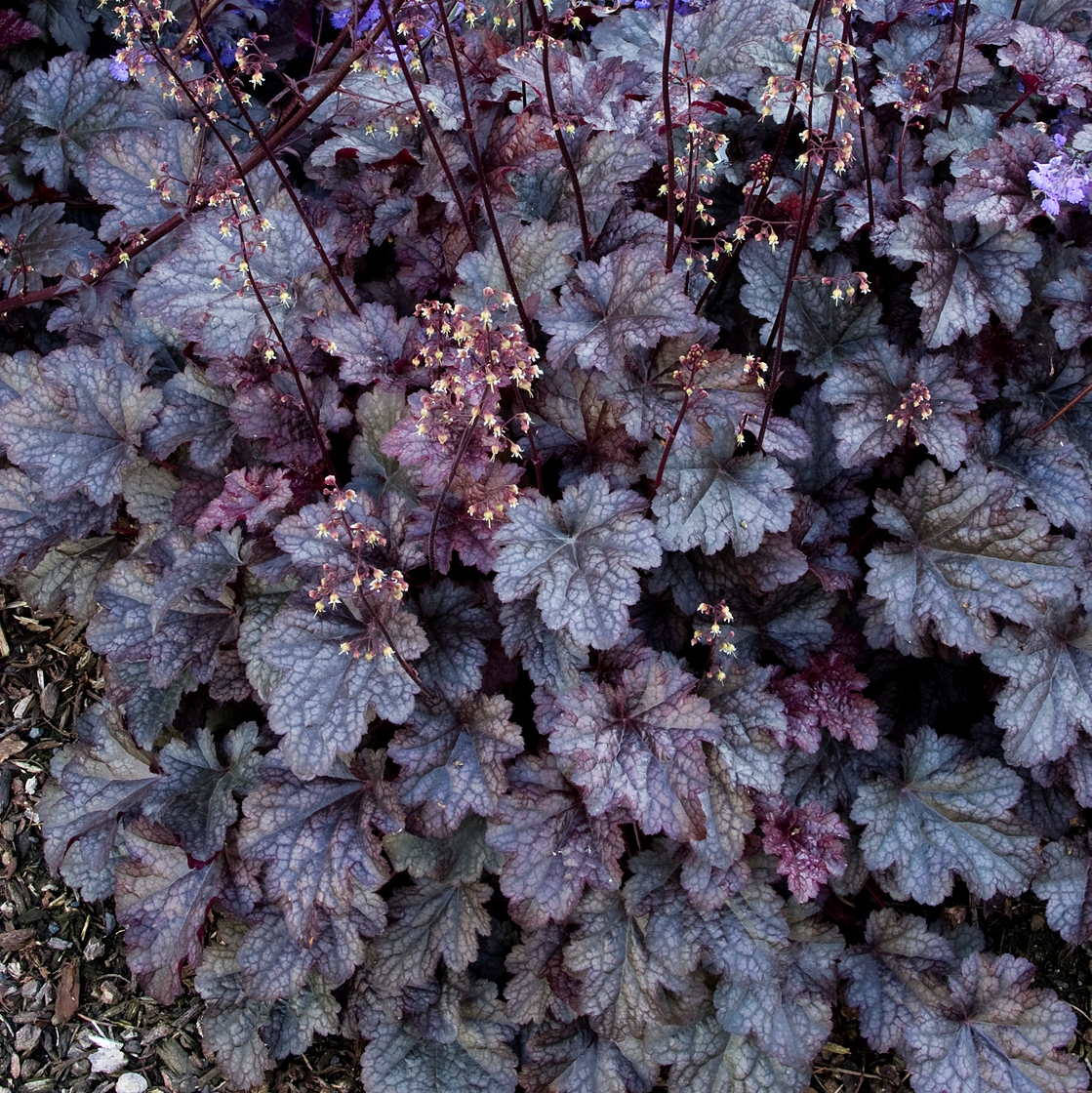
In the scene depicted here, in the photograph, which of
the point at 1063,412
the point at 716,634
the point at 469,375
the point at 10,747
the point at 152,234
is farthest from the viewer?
the point at 10,747

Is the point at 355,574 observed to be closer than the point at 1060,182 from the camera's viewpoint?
Yes

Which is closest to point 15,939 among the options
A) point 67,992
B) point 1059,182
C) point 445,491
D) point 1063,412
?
point 67,992

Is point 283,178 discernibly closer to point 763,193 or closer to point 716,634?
point 763,193

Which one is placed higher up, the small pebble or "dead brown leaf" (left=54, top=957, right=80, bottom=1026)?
"dead brown leaf" (left=54, top=957, right=80, bottom=1026)

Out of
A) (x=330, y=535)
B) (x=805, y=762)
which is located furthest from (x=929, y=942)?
(x=330, y=535)

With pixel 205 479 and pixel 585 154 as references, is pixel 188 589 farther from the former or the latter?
pixel 585 154

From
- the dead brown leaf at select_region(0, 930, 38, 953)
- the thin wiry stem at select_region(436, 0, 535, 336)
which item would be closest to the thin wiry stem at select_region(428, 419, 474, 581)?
the thin wiry stem at select_region(436, 0, 535, 336)

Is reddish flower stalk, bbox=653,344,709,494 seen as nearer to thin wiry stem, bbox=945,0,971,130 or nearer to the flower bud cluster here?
the flower bud cluster
